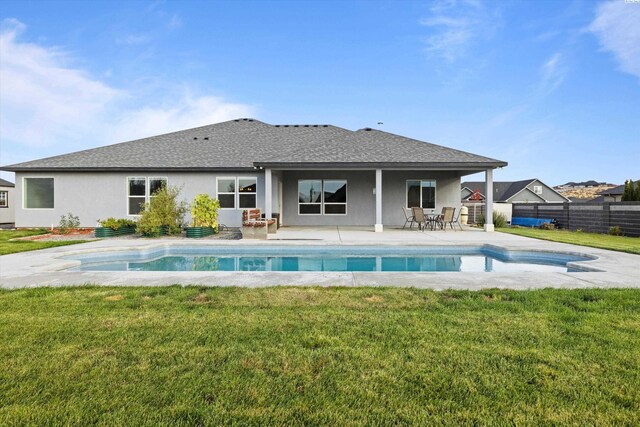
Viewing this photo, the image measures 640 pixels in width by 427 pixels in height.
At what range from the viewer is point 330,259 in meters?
9.34

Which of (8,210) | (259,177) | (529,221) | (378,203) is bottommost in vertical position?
(529,221)

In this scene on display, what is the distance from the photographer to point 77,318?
3.66m

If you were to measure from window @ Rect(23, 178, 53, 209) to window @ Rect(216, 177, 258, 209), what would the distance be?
24.2ft

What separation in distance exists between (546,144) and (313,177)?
61.1ft

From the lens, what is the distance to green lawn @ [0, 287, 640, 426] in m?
2.08

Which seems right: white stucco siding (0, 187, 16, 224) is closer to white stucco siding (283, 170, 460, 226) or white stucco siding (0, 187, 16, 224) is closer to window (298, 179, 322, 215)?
white stucco siding (283, 170, 460, 226)

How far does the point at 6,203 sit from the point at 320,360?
2763 centimetres

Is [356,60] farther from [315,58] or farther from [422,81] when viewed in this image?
[422,81]

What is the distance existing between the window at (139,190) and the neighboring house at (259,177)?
0.04 metres

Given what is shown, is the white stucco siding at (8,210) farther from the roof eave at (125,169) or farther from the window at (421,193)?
the window at (421,193)

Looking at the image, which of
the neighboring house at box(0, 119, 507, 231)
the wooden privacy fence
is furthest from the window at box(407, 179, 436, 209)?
the wooden privacy fence

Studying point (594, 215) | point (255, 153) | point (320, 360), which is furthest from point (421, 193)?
point (320, 360)

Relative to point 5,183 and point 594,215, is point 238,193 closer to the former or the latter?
point 594,215

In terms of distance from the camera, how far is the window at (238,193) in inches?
602
